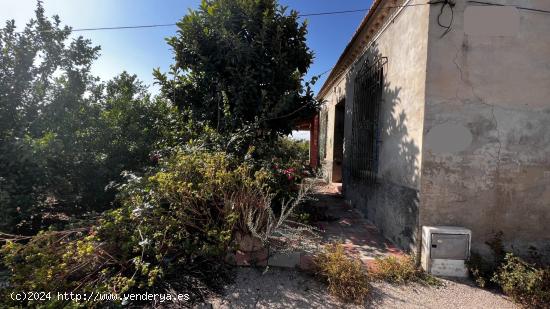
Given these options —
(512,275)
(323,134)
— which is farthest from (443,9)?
(323,134)

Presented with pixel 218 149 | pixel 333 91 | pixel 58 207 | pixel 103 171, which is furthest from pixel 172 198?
pixel 333 91

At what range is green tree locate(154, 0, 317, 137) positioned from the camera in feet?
16.5

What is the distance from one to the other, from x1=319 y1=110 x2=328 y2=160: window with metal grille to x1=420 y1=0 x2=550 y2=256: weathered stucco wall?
7.10m

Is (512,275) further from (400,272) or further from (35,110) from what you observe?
(35,110)

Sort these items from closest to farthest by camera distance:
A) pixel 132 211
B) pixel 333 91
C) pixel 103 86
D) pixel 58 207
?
1. pixel 132 211
2. pixel 58 207
3. pixel 103 86
4. pixel 333 91

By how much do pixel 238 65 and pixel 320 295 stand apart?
14.6 feet

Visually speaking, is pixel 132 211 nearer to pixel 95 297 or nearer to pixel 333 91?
pixel 95 297

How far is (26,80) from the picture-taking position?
398 cm

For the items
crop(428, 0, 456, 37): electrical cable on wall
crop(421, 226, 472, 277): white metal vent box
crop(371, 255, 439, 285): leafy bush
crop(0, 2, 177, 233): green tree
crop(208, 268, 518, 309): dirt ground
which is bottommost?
crop(208, 268, 518, 309): dirt ground

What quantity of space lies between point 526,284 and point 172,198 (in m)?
4.06

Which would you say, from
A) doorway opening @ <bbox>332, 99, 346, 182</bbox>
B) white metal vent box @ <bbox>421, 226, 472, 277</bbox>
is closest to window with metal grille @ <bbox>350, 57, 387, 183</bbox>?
white metal vent box @ <bbox>421, 226, 472, 277</bbox>

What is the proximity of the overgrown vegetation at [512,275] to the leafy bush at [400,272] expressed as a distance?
1.86ft

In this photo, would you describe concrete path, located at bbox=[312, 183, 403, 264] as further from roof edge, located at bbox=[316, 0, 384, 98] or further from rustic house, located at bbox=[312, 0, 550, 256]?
roof edge, located at bbox=[316, 0, 384, 98]

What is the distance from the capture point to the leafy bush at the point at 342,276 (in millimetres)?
2650
